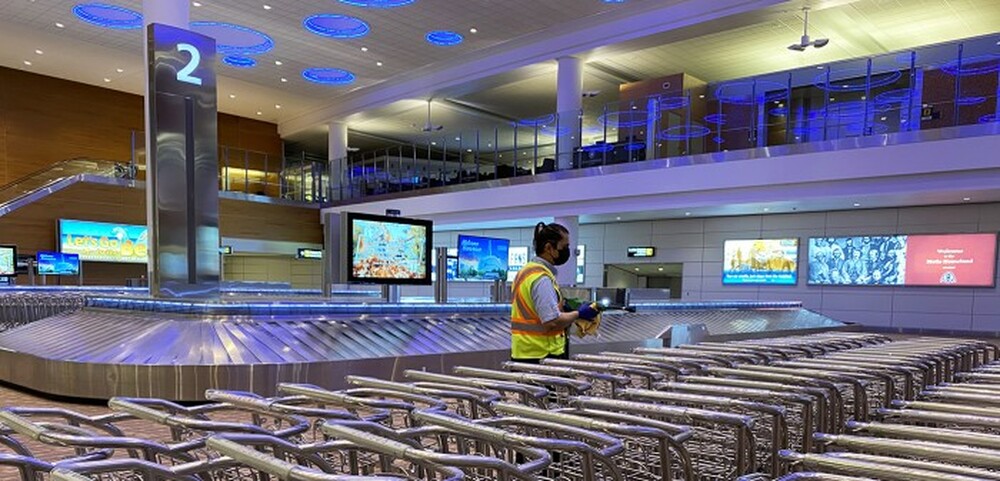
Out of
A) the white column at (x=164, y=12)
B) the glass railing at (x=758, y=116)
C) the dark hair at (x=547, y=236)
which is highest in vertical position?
the white column at (x=164, y=12)

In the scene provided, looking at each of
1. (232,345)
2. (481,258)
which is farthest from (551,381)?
(481,258)

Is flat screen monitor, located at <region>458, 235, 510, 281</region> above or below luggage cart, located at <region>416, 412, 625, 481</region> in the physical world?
below

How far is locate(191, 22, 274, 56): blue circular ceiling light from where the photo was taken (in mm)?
16625

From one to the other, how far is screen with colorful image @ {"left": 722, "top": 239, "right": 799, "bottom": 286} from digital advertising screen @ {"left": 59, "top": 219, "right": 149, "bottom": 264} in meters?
15.8

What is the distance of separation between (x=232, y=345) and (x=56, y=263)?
39.6 ft

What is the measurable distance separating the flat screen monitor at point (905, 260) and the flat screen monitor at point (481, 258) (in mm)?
9577

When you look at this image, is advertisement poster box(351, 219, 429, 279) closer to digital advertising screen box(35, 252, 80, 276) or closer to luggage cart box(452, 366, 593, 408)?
luggage cart box(452, 366, 593, 408)

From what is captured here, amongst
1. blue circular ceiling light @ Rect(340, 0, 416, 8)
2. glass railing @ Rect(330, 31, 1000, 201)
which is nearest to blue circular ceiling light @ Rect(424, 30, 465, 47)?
blue circular ceiling light @ Rect(340, 0, 416, 8)

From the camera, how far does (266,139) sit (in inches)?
1088

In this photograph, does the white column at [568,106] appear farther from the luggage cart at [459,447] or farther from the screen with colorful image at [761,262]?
the luggage cart at [459,447]

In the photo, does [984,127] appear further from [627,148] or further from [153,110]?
[153,110]

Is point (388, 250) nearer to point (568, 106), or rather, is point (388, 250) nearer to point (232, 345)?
point (232, 345)

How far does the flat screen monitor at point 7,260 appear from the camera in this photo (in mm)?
13375

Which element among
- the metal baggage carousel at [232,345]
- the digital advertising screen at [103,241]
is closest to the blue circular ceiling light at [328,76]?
the digital advertising screen at [103,241]
